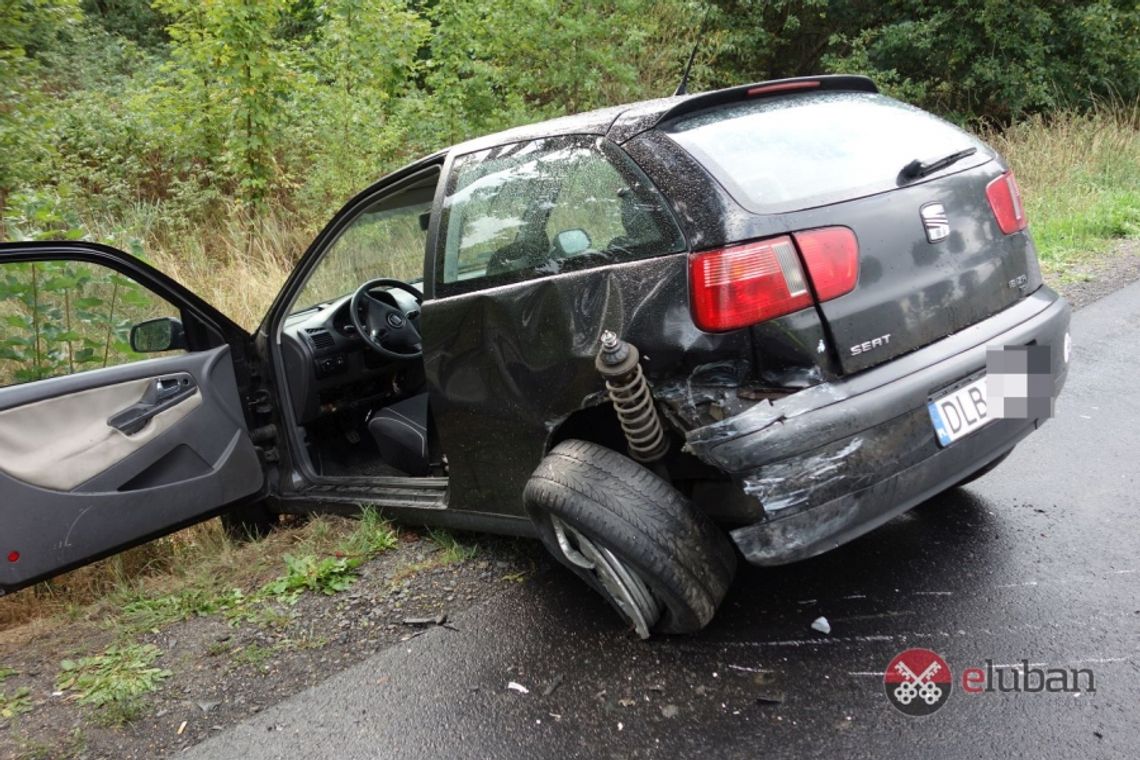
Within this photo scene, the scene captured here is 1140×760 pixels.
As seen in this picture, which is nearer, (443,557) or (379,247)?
(443,557)

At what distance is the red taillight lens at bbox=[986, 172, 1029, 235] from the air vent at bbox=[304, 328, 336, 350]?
10.1 ft

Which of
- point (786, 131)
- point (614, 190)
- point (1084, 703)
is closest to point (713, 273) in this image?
point (614, 190)

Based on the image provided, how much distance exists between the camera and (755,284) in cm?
226

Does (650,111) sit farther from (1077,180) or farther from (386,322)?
(1077,180)

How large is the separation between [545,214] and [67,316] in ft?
8.54

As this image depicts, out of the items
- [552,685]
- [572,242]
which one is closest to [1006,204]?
[572,242]

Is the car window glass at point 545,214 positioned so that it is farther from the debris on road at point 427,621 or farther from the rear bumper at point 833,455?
the debris on road at point 427,621

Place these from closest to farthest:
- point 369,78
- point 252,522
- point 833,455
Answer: point 833,455 < point 252,522 < point 369,78

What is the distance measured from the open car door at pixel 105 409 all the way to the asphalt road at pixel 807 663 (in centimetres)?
133

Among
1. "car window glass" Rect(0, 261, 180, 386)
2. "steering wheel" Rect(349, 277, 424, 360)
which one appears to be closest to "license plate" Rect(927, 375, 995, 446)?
"steering wheel" Rect(349, 277, 424, 360)

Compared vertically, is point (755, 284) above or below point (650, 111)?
below

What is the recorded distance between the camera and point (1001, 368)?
2525mm

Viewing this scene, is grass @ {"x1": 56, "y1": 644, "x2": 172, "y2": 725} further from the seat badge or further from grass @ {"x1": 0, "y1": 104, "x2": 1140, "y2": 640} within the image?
the seat badge

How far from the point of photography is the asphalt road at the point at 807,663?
2158 millimetres
